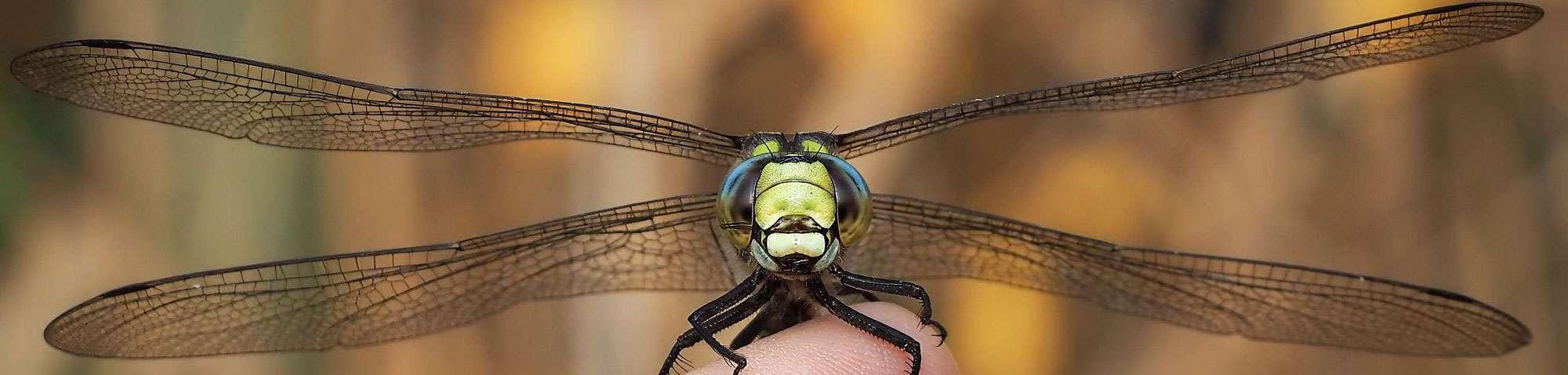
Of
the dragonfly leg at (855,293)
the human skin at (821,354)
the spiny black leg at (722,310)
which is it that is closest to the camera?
the spiny black leg at (722,310)

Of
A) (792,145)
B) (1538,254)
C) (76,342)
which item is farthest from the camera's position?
(1538,254)

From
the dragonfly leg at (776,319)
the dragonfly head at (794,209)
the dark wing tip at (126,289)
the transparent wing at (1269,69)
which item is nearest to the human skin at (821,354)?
the dragonfly leg at (776,319)

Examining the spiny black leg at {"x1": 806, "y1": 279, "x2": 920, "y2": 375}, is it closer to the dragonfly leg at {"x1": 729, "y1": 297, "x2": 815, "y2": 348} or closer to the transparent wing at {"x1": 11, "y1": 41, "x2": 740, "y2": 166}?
the dragonfly leg at {"x1": 729, "y1": 297, "x2": 815, "y2": 348}

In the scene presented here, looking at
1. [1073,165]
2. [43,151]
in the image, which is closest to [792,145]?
[1073,165]

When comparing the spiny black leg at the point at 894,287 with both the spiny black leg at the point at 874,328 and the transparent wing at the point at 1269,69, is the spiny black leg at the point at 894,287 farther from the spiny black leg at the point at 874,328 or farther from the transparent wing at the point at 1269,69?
the transparent wing at the point at 1269,69

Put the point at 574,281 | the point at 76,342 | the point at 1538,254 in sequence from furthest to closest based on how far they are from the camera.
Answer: the point at 1538,254, the point at 574,281, the point at 76,342

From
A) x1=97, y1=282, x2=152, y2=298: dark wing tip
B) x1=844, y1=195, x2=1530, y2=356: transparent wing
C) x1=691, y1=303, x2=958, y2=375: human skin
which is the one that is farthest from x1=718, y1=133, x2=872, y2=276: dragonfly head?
x1=97, y1=282, x2=152, y2=298: dark wing tip

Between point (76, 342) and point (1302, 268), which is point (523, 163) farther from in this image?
point (1302, 268)

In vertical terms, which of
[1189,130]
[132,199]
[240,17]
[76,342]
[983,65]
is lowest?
[76,342]
